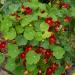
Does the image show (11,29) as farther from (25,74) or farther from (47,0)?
(47,0)

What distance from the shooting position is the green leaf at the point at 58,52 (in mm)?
3195

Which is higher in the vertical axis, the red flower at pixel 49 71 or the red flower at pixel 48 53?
the red flower at pixel 48 53

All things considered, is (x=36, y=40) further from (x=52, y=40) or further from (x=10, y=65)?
(x=10, y=65)

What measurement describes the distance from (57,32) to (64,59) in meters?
0.28

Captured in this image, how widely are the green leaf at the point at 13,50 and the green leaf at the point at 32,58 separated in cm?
10

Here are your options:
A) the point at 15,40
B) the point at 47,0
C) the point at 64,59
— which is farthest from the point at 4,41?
the point at 47,0

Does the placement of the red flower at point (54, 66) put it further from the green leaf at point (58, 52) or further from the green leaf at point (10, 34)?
the green leaf at point (10, 34)

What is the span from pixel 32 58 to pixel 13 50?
188mm

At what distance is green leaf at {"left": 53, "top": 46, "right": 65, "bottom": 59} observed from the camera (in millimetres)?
3195

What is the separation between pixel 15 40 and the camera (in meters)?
3.26

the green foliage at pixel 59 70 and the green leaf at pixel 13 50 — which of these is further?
the green foliage at pixel 59 70

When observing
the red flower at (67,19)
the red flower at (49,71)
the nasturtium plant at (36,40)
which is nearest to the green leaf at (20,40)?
the nasturtium plant at (36,40)

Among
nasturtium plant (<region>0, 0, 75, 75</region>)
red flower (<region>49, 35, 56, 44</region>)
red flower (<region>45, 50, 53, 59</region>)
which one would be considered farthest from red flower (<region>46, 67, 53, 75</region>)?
red flower (<region>49, 35, 56, 44</region>)

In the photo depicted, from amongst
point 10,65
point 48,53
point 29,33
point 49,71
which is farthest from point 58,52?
point 10,65
